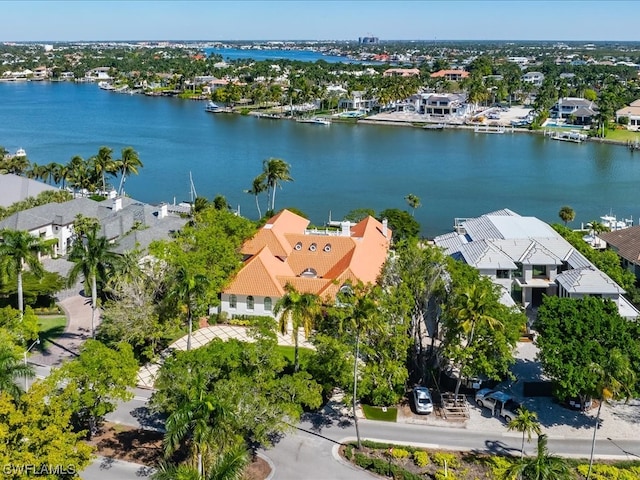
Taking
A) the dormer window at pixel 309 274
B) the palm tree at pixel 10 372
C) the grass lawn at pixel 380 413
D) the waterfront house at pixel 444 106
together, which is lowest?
the grass lawn at pixel 380 413

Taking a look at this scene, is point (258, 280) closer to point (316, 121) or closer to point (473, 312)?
point (473, 312)

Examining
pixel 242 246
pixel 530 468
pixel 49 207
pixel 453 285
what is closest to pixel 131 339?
pixel 242 246

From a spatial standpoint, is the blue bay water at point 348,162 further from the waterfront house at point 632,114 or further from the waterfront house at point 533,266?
the waterfront house at point 533,266

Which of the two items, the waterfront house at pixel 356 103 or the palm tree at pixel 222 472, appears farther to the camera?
the waterfront house at pixel 356 103

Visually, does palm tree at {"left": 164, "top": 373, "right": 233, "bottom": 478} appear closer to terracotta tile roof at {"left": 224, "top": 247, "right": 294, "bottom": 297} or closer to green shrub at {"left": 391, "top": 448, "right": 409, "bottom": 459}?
green shrub at {"left": 391, "top": 448, "right": 409, "bottom": 459}

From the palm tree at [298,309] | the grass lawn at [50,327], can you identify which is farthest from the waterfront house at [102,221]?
the palm tree at [298,309]

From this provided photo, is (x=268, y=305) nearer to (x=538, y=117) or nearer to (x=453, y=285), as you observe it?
(x=453, y=285)

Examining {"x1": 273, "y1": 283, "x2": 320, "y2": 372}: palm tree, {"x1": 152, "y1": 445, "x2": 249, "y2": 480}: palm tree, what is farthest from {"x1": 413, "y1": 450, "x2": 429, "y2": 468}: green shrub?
{"x1": 152, "y1": 445, "x2": 249, "y2": 480}: palm tree
